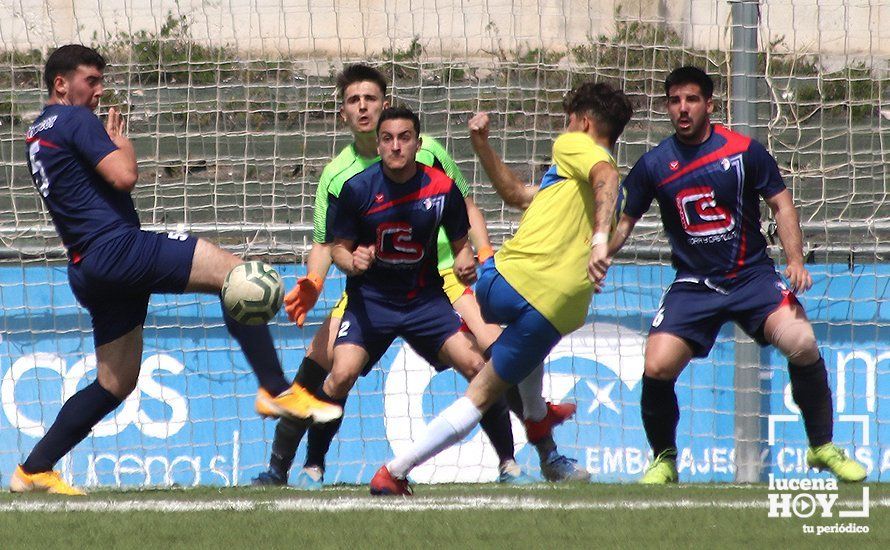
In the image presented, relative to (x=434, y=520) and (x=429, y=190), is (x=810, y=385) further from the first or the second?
(x=434, y=520)

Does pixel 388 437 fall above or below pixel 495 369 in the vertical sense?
below

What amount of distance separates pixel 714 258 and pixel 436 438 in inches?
65.8

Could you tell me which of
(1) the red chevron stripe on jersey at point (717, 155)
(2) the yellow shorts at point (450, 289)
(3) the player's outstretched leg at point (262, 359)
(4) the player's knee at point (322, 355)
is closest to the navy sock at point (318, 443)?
(4) the player's knee at point (322, 355)

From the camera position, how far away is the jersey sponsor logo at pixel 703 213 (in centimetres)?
600

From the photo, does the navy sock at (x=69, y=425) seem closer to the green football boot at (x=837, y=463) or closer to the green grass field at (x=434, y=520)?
the green grass field at (x=434, y=520)

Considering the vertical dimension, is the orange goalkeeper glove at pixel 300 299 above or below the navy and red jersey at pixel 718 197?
below

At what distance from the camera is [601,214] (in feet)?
17.1

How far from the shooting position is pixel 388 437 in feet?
24.7

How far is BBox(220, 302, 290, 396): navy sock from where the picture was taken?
18.1ft

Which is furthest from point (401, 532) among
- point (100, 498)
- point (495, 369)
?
point (100, 498)

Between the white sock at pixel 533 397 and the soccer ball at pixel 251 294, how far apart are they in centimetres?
132

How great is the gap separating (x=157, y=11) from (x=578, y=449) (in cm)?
383

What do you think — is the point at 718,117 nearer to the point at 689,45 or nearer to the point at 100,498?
the point at 689,45

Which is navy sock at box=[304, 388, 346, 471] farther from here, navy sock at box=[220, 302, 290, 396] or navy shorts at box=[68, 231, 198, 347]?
navy shorts at box=[68, 231, 198, 347]
